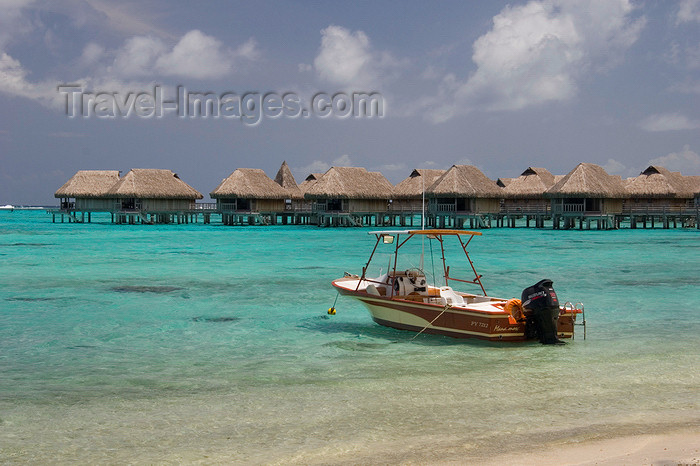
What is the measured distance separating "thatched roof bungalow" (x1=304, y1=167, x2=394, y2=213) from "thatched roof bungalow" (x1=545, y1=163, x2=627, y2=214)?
1367 cm

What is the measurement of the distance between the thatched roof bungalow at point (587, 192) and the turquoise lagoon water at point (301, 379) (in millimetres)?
32099

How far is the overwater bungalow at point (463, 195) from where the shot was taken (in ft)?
172

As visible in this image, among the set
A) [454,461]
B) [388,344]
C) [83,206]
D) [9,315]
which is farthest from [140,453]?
[83,206]

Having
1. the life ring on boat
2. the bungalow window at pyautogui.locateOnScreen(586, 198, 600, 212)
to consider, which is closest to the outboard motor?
the life ring on boat

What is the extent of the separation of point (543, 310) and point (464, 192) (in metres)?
42.3

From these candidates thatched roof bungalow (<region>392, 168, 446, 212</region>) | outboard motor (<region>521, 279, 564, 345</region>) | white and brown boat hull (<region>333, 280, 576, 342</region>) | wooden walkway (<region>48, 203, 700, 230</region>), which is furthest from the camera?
thatched roof bungalow (<region>392, 168, 446, 212</region>)

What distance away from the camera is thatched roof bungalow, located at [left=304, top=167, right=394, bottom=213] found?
55781 millimetres

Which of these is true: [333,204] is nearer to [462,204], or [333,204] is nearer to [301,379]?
[462,204]

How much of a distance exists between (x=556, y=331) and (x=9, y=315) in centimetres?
1048

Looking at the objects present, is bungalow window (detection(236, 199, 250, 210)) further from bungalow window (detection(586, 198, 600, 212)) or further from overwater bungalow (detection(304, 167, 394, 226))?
bungalow window (detection(586, 198, 600, 212))

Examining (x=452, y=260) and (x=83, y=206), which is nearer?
(x=452, y=260)

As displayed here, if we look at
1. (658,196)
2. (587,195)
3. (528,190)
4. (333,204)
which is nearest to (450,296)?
(587,195)

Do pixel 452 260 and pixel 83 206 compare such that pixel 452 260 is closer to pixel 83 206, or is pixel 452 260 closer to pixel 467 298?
pixel 467 298

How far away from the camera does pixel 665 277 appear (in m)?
21.3
